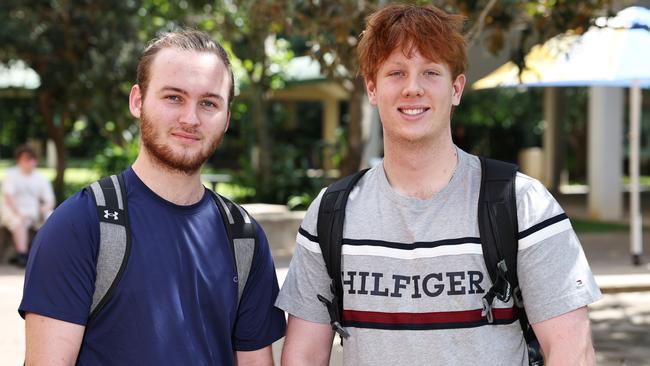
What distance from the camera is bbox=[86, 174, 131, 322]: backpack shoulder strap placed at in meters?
2.62

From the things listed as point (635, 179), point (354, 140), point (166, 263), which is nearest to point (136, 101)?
point (166, 263)

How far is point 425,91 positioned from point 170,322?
0.97 m

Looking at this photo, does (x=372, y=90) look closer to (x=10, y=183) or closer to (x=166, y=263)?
(x=166, y=263)

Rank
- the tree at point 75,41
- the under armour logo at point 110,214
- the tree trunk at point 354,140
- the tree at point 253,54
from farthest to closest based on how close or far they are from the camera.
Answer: the tree at point 253,54 → the tree at point 75,41 → the tree trunk at point 354,140 → the under armour logo at point 110,214

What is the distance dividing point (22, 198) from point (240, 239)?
1095 centimetres

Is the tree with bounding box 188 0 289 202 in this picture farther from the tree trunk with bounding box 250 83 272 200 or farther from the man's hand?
the man's hand

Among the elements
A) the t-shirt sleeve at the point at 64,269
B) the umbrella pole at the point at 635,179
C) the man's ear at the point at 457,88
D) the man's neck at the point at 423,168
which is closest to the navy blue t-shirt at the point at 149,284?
the t-shirt sleeve at the point at 64,269

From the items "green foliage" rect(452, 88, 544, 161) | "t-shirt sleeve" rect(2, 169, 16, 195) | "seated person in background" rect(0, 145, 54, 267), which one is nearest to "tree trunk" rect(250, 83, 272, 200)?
"seated person in background" rect(0, 145, 54, 267)

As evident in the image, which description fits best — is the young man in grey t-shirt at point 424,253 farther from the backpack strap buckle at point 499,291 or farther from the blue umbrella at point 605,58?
the blue umbrella at point 605,58

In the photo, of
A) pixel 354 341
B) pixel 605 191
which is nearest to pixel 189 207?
pixel 354 341

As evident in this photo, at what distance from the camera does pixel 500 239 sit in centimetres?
264

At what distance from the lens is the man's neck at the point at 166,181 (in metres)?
2.82

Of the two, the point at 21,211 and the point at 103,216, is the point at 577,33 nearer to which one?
the point at 103,216

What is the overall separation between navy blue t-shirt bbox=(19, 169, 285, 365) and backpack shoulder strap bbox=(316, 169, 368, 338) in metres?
0.26
